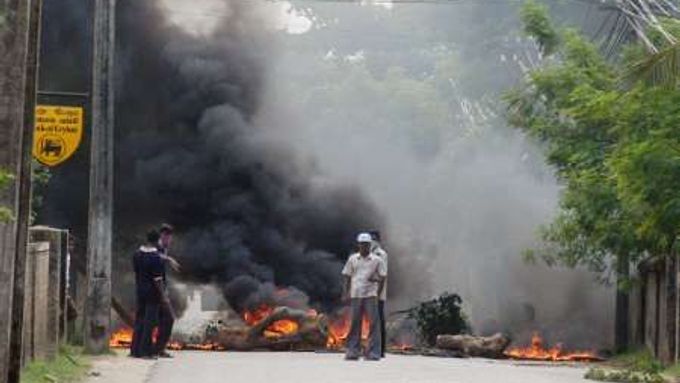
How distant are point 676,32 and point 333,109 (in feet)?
73.6

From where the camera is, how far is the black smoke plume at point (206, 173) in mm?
26359

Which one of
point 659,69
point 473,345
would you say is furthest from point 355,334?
point 473,345

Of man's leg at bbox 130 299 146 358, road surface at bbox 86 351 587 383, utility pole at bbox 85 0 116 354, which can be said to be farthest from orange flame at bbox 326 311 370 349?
man's leg at bbox 130 299 146 358

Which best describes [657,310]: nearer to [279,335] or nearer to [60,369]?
[279,335]

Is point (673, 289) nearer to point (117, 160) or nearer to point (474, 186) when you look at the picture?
point (117, 160)

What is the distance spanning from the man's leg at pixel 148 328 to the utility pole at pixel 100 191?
81cm

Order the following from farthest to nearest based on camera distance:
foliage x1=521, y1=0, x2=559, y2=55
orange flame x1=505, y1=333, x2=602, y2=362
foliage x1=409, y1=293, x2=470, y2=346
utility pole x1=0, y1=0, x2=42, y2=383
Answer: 1. foliage x1=521, y1=0, x2=559, y2=55
2. orange flame x1=505, y1=333, x2=602, y2=362
3. foliage x1=409, y1=293, x2=470, y2=346
4. utility pole x1=0, y1=0, x2=42, y2=383

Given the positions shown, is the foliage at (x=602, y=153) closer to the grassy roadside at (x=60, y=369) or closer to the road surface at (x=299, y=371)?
the road surface at (x=299, y=371)

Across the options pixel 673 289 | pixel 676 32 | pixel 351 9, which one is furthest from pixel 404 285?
pixel 351 9

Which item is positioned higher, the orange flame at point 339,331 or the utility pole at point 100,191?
the utility pole at point 100,191

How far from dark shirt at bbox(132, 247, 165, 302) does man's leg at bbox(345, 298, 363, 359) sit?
8.08 ft

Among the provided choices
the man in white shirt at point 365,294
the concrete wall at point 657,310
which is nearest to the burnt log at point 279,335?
the man in white shirt at point 365,294

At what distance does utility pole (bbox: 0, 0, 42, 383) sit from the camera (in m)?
10.3

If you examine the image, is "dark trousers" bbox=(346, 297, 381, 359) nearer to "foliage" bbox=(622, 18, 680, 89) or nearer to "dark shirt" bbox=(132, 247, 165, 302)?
"dark shirt" bbox=(132, 247, 165, 302)
